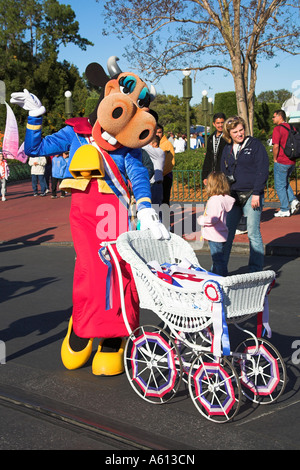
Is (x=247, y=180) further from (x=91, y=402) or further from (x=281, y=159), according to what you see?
(x=281, y=159)

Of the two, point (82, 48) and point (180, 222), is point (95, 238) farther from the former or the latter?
point (82, 48)

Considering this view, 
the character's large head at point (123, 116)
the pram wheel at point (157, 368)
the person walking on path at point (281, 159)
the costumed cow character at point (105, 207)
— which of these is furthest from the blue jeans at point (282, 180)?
the pram wheel at point (157, 368)

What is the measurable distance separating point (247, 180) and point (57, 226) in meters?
7.63

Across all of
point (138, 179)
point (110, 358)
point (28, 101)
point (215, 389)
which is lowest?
point (110, 358)

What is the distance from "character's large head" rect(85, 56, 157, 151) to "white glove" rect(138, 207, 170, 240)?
0.56 m

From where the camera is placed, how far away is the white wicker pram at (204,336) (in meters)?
3.90

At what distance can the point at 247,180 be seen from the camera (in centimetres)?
752

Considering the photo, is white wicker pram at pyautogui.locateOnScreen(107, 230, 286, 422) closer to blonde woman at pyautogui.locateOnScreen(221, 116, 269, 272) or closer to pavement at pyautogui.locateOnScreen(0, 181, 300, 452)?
pavement at pyautogui.locateOnScreen(0, 181, 300, 452)

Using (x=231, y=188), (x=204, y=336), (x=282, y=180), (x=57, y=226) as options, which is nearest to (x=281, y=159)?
(x=282, y=180)

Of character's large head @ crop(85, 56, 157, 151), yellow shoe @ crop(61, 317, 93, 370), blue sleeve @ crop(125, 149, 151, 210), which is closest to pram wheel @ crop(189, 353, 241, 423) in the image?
A: yellow shoe @ crop(61, 317, 93, 370)

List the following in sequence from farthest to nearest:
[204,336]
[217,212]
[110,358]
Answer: [217,212] < [110,358] < [204,336]

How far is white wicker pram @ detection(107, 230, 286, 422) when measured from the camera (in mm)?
3902

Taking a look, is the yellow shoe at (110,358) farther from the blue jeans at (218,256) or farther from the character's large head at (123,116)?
the blue jeans at (218,256)

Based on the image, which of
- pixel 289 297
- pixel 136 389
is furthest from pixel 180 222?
pixel 136 389
